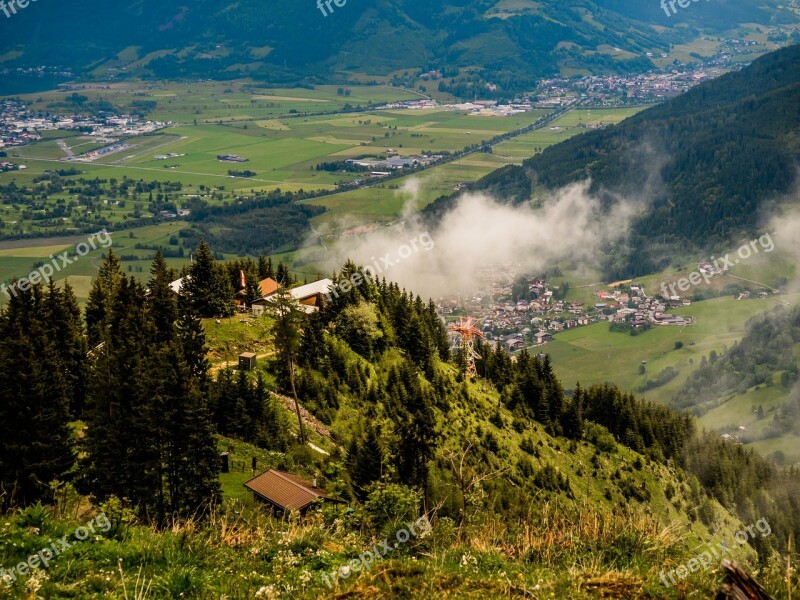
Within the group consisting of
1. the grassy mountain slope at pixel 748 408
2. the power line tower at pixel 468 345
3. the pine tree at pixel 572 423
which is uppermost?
the power line tower at pixel 468 345

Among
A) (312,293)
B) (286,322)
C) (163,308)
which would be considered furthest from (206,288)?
(286,322)

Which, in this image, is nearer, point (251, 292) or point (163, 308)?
point (163, 308)

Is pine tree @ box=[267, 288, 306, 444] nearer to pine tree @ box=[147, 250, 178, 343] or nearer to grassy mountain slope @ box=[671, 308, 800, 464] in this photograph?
pine tree @ box=[147, 250, 178, 343]

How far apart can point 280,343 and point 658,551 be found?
34934 millimetres

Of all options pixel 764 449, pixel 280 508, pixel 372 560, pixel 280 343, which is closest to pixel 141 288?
pixel 280 343

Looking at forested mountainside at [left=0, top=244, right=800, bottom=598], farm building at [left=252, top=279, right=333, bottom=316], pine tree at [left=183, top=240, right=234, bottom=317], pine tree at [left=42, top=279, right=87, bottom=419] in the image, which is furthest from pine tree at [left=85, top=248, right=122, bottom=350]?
farm building at [left=252, top=279, right=333, bottom=316]

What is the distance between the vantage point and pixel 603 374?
653ft

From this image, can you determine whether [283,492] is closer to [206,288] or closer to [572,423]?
[206,288]

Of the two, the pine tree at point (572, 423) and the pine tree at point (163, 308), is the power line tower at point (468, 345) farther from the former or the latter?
the pine tree at point (163, 308)

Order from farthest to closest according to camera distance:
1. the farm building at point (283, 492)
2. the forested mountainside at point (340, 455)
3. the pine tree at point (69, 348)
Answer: the pine tree at point (69, 348) → the farm building at point (283, 492) → the forested mountainside at point (340, 455)

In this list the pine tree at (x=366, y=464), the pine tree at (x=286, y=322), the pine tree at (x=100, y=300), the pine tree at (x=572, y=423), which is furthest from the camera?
the pine tree at (x=572, y=423)

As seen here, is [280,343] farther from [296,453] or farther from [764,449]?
[764,449]

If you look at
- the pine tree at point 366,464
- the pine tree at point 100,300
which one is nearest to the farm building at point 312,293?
the pine tree at point 100,300

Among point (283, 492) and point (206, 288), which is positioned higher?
point (206, 288)
